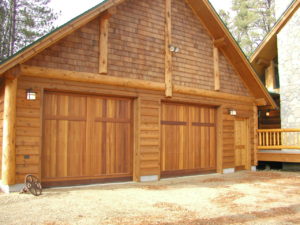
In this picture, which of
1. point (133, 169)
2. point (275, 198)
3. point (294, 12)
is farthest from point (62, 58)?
point (294, 12)

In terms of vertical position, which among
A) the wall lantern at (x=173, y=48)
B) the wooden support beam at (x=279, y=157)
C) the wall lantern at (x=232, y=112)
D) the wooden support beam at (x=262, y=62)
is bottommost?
the wooden support beam at (x=279, y=157)

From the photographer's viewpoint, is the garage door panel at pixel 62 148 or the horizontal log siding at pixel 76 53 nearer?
the horizontal log siding at pixel 76 53

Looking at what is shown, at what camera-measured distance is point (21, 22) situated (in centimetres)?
2227

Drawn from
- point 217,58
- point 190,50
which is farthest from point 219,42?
point 190,50

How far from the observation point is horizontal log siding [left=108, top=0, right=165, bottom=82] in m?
9.15

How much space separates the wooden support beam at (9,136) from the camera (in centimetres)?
718

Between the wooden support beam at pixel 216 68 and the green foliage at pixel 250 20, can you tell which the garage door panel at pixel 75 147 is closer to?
the wooden support beam at pixel 216 68

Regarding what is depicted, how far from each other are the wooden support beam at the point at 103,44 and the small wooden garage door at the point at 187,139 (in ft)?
8.69

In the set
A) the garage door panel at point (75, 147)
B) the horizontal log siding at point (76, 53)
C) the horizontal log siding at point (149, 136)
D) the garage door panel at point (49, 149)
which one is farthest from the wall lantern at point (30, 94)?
the horizontal log siding at point (149, 136)

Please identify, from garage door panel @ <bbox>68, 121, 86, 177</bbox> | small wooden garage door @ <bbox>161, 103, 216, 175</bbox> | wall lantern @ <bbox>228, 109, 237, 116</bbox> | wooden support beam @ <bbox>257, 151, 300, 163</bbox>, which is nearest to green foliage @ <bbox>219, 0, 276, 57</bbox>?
wooden support beam @ <bbox>257, 151, 300, 163</bbox>

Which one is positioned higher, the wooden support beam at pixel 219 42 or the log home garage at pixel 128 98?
the wooden support beam at pixel 219 42

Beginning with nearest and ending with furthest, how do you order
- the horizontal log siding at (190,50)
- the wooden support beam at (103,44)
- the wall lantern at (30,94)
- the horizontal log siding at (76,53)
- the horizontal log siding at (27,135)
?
1. the horizontal log siding at (27,135)
2. the wall lantern at (30,94)
3. the horizontal log siding at (76,53)
4. the wooden support beam at (103,44)
5. the horizontal log siding at (190,50)

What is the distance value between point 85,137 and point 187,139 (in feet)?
12.5

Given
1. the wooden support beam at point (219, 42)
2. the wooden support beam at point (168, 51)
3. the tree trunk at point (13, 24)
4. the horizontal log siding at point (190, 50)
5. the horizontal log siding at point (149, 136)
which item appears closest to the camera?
the horizontal log siding at point (149, 136)
